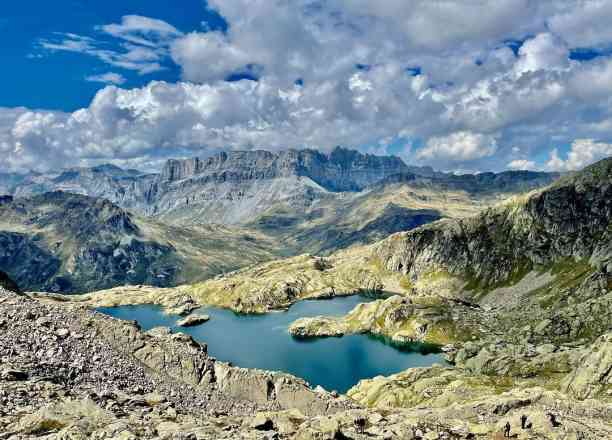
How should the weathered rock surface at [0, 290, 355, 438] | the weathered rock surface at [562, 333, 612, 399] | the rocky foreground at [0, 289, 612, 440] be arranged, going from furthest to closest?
the weathered rock surface at [562, 333, 612, 399]
the weathered rock surface at [0, 290, 355, 438]
the rocky foreground at [0, 289, 612, 440]

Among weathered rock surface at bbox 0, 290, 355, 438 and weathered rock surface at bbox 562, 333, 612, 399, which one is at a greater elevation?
weathered rock surface at bbox 0, 290, 355, 438

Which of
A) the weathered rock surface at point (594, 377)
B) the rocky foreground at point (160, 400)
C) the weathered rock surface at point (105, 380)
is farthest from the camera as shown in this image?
the weathered rock surface at point (594, 377)

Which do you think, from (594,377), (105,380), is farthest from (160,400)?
(594,377)

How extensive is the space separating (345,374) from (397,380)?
50.6 meters

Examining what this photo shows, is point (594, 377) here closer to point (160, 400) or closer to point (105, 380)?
point (160, 400)

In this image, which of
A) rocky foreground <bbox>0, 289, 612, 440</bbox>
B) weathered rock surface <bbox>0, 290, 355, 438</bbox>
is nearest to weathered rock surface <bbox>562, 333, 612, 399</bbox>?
rocky foreground <bbox>0, 289, 612, 440</bbox>

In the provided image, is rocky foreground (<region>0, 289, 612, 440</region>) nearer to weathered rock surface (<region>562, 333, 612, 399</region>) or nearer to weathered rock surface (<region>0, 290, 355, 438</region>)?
weathered rock surface (<region>0, 290, 355, 438</region>)

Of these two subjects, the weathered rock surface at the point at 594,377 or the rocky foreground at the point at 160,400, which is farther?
the weathered rock surface at the point at 594,377

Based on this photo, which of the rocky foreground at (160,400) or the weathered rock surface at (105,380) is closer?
the rocky foreground at (160,400)

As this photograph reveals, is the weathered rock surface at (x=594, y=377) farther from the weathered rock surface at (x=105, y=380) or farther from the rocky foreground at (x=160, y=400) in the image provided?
the weathered rock surface at (x=105, y=380)

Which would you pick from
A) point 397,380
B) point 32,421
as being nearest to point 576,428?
point 32,421

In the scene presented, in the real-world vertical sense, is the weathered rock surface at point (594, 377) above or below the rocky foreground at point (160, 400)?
below

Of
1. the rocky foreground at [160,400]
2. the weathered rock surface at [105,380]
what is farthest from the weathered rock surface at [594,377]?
the weathered rock surface at [105,380]

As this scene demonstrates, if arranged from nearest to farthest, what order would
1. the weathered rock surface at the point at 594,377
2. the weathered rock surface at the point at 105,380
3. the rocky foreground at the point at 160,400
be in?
the rocky foreground at the point at 160,400 < the weathered rock surface at the point at 105,380 < the weathered rock surface at the point at 594,377
